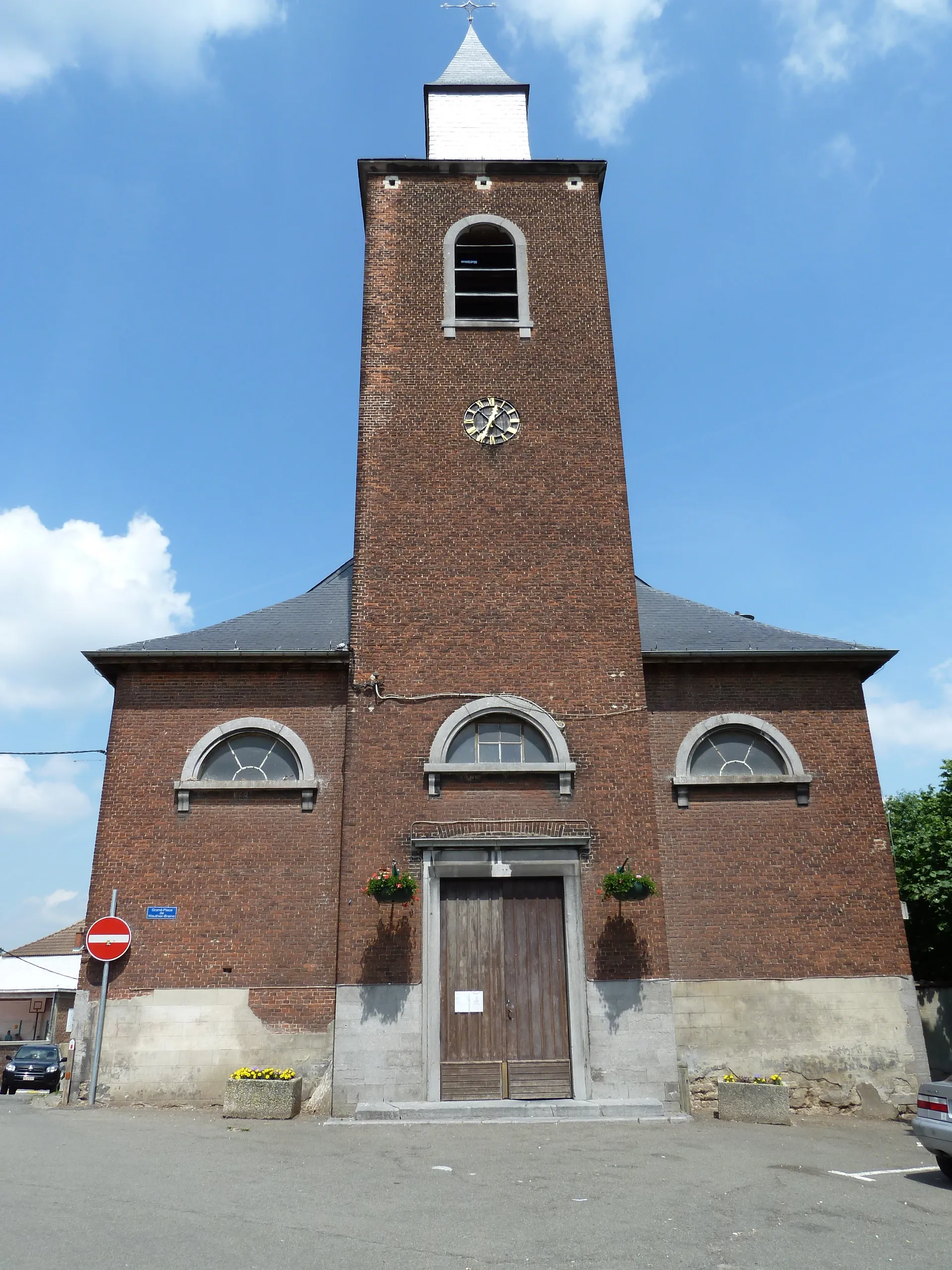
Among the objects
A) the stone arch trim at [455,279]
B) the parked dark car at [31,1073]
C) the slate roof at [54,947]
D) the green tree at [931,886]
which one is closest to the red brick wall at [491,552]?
the stone arch trim at [455,279]

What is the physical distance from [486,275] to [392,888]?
35.6 ft

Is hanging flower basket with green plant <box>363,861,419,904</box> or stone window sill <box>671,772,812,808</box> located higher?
stone window sill <box>671,772,812,808</box>

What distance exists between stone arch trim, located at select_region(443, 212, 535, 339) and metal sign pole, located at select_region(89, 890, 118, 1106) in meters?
11.0

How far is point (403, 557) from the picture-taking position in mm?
13969

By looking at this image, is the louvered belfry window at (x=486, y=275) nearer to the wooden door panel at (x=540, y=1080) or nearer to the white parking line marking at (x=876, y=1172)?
the wooden door panel at (x=540, y=1080)

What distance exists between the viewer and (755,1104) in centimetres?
1111

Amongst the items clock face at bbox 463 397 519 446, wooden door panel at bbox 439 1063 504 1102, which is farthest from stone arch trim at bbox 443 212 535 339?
wooden door panel at bbox 439 1063 504 1102

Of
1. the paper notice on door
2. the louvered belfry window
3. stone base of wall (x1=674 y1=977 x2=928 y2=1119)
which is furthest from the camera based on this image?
the louvered belfry window

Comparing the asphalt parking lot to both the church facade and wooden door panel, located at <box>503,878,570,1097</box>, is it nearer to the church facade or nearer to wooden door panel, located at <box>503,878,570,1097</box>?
wooden door panel, located at <box>503,878,570,1097</box>

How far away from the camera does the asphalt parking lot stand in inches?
231

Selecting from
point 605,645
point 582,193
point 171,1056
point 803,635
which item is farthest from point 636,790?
point 582,193

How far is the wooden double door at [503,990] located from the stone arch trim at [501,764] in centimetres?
143

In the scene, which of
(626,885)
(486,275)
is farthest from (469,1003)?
(486,275)

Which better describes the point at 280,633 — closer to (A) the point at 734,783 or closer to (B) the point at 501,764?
(B) the point at 501,764
